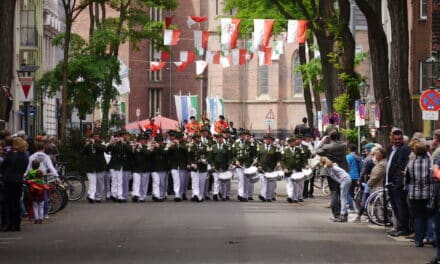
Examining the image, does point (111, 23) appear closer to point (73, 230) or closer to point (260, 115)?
point (73, 230)

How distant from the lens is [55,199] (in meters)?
32.3

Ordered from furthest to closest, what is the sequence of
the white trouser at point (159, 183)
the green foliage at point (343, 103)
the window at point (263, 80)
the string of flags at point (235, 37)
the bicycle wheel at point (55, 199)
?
the window at point (263, 80) → the string of flags at point (235, 37) → the green foliage at point (343, 103) → the white trouser at point (159, 183) → the bicycle wheel at point (55, 199)

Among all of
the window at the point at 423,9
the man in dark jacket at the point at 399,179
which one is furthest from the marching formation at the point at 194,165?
the window at the point at 423,9

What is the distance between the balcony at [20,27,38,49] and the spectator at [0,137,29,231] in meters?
42.2

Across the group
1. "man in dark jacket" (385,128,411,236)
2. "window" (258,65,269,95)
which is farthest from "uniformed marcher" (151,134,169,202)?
Answer: "window" (258,65,269,95)

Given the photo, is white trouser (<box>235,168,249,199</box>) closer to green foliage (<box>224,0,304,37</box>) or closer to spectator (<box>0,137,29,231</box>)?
spectator (<box>0,137,29,231</box>)

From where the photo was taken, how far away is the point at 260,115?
365ft

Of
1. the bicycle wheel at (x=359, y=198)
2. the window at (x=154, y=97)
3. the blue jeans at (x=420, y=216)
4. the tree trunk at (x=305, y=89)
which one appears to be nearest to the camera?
the blue jeans at (x=420, y=216)

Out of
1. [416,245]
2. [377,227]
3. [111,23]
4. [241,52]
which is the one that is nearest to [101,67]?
[111,23]

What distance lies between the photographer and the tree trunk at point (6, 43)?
33.6m

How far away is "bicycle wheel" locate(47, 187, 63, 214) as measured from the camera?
32.0m

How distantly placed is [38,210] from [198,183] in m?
9.79

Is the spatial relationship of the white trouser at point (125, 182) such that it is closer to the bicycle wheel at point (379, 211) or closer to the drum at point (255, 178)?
the drum at point (255, 178)

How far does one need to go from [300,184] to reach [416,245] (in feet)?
51.8
